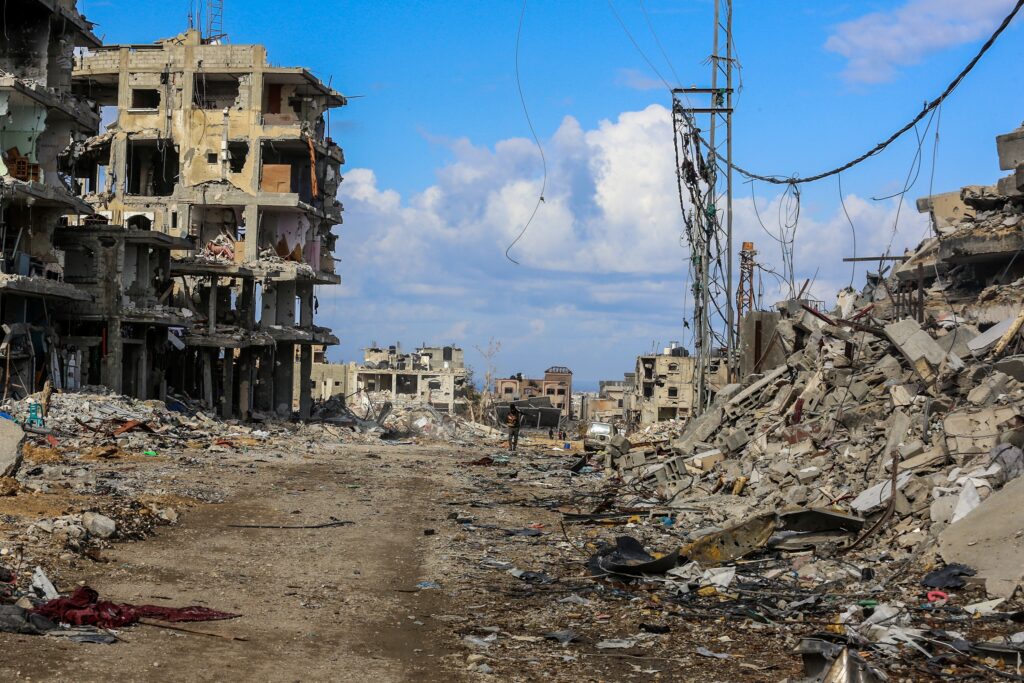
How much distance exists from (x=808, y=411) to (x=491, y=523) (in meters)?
5.76

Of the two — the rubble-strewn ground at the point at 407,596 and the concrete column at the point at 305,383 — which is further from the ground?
the concrete column at the point at 305,383

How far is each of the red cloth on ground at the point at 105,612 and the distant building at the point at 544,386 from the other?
85742 millimetres

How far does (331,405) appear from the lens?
5469 cm

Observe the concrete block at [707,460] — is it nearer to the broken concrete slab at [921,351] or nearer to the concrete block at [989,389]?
the broken concrete slab at [921,351]

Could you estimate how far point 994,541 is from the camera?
10305mm

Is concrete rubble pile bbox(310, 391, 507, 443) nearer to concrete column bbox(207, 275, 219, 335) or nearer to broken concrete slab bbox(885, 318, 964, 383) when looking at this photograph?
concrete column bbox(207, 275, 219, 335)

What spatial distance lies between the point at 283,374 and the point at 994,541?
150 feet

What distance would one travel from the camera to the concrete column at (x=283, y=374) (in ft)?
174

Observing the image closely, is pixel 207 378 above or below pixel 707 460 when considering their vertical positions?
above

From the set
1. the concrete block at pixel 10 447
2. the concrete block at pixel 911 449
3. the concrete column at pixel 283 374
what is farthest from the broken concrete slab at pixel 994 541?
the concrete column at pixel 283 374

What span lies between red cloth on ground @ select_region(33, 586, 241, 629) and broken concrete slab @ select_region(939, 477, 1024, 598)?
20.4ft

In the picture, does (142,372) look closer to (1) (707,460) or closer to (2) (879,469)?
Answer: (1) (707,460)

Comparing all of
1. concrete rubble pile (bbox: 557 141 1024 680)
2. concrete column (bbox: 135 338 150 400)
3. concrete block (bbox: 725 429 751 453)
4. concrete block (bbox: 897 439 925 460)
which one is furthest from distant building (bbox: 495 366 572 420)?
concrete block (bbox: 897 439 925 460)

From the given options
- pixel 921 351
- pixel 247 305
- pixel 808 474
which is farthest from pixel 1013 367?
pixel 247 305
